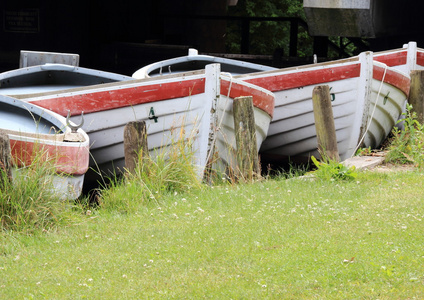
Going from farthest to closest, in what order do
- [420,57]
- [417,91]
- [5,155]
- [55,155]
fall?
1. [420,57]
2. [417,91]
3. [55,155]
4. [5,155]

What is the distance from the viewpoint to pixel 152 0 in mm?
17938

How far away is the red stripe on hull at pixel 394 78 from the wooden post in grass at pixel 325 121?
5.08 ft

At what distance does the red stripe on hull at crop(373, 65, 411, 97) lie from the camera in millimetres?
9354

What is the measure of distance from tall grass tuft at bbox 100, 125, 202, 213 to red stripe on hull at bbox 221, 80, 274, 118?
0.84 meters

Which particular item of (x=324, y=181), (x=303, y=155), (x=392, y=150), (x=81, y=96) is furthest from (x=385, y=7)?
(x=81, y=96)

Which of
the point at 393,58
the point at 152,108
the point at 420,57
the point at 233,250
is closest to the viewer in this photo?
the point at 233,250

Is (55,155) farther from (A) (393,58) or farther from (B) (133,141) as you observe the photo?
(A) (393,58)

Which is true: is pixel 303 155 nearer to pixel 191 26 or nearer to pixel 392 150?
pixel 392 150

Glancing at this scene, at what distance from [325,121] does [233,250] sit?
11.9 feet

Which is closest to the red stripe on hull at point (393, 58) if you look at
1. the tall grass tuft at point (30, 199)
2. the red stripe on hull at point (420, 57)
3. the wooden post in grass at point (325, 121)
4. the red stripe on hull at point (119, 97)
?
the red stripe on hull at point (420, 57)

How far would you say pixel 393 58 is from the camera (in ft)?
33.6

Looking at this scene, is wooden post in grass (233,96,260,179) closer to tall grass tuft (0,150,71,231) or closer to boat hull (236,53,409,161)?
boat hull (236,53,409,161)

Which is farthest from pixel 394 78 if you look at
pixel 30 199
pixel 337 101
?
pixel 30 199

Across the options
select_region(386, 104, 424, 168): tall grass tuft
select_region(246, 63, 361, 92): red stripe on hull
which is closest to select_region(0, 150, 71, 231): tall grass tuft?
select_region(246, 63, 361, 92): red stripe on hull
